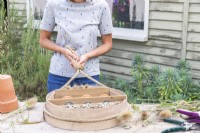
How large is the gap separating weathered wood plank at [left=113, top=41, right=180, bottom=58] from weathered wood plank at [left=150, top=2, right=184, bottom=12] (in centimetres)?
49

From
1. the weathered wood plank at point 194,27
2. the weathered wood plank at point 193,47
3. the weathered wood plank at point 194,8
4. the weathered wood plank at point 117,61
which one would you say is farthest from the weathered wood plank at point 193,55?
the weathered wood plank at point 117,61

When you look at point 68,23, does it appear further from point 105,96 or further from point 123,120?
point 123,120

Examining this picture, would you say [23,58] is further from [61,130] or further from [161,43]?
[61,130]

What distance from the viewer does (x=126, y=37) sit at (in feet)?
16.6

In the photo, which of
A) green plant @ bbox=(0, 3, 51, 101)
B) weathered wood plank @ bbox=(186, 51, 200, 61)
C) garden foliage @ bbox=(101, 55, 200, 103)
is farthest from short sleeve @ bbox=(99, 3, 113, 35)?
green plant @ bbox=(0, 3, 51, 101)

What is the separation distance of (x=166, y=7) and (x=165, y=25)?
22 centimetres

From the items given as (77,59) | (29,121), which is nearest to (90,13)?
(77,59)

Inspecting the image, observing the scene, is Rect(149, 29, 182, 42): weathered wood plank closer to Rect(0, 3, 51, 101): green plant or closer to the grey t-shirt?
Rect(0, 3, 51, 101): green plant

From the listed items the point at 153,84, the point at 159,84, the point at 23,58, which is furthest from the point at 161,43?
the point at 23,58

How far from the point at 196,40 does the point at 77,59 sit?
255 centimetres

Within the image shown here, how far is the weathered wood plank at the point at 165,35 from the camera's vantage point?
182 inches

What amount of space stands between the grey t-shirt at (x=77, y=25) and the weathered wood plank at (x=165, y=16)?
2221 mm

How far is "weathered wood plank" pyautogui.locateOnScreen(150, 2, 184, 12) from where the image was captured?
4.51 meters

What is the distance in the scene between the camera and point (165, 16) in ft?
15.3
